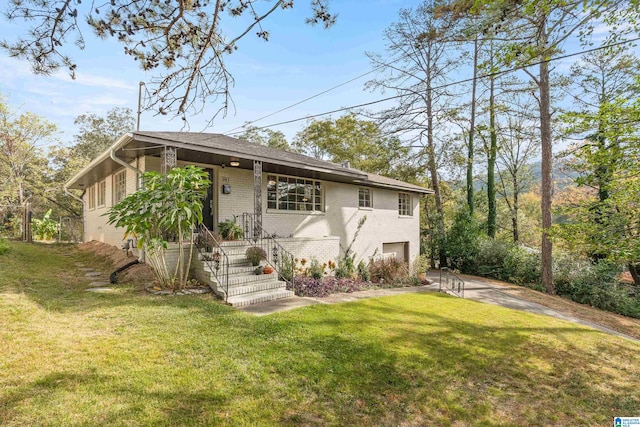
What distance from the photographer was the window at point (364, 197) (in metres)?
14.2

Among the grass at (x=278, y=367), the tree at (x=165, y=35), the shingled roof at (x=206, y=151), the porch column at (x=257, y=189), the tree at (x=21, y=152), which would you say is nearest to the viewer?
the grass at (x=278, y=367)

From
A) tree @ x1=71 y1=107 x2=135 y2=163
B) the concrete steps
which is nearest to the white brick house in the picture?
the concrete steps

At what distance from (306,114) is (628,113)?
30.4ft

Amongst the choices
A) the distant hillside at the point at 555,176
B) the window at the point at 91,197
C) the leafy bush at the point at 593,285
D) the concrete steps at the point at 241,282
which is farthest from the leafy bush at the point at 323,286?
the distant hillside at the point at 555,176

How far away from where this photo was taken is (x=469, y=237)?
18.3 meters

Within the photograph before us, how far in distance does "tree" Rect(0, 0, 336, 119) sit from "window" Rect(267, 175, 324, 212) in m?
6.70

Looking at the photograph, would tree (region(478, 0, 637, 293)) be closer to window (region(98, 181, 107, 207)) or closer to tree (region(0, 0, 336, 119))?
tree (region(0, 0, 336, 119))

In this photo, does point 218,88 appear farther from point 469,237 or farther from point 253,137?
point 253,137

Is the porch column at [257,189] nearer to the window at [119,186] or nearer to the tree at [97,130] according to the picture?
the window at [119,186]

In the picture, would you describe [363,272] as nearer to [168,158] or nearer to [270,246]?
[270,246]

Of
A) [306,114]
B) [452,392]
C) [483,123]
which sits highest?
[483,123]

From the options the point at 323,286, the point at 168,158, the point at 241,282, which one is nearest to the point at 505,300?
the point at 323,286

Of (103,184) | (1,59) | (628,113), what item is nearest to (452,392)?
(628,113)

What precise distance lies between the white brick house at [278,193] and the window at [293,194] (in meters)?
0.04
